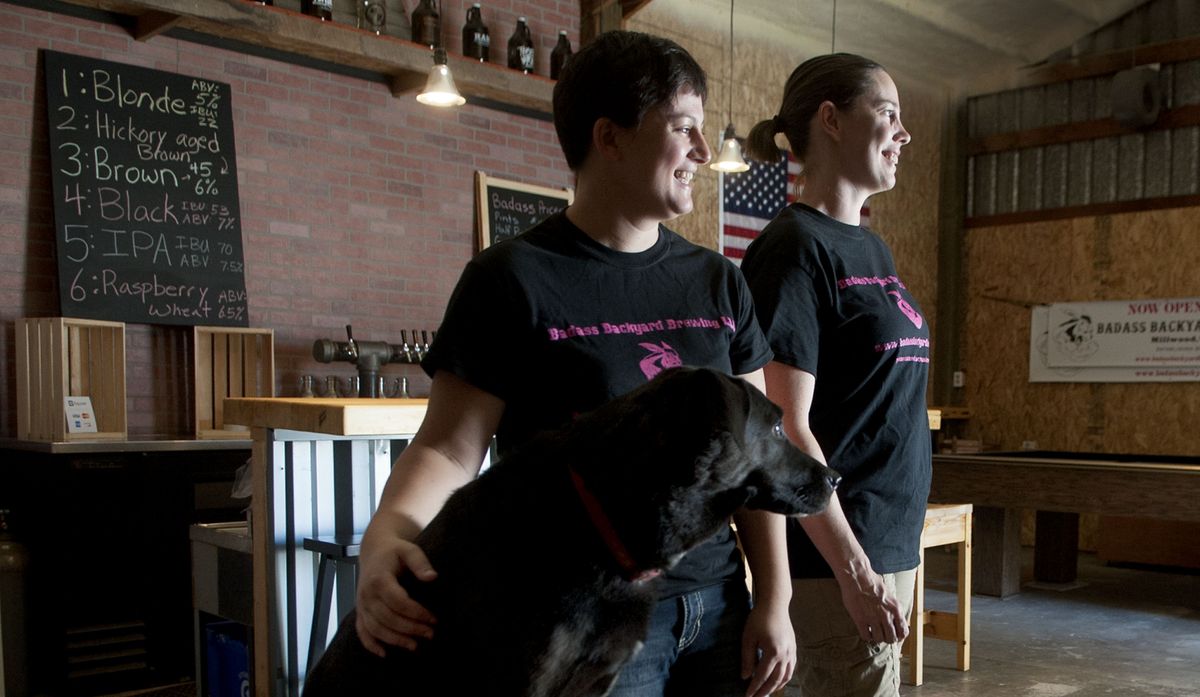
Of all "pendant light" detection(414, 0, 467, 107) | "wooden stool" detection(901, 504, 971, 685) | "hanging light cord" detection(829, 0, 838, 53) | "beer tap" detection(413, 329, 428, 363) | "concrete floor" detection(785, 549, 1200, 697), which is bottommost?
"concrete floor" detection(785, 549, 1200, 697)

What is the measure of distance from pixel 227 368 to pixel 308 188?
1.16m

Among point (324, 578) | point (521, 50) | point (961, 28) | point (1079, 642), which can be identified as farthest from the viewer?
point (961, 28)

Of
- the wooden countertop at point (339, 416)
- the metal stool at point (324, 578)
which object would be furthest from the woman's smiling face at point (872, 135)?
the metal stool at point (324, 578)

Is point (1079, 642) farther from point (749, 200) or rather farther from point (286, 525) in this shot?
point (749, 200)

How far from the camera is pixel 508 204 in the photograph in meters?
6.93

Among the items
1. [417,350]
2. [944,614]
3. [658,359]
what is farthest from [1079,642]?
[658,359]

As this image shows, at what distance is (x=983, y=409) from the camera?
31.2 feet

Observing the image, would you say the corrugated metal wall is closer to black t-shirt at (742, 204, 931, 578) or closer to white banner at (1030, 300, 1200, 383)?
white banner at (1030, 300, 1200, 383)

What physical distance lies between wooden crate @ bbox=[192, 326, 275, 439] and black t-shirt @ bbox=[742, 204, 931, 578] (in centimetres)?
438

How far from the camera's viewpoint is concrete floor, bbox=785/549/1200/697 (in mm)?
4469

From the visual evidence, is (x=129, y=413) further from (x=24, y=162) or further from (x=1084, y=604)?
(x=1084, y=604)

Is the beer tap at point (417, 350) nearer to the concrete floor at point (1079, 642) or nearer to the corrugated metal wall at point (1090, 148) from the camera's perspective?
the concrete floor at point (1079, 642)

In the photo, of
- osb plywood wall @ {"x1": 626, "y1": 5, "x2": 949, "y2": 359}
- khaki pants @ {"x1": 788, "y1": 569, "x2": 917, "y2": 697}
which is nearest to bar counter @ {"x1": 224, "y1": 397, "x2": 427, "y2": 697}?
khaki pants @ {"x1": 788, "y1": 569, "x2": 917, "y2": 697}

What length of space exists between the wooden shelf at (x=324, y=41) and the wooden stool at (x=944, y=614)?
3.64 m
